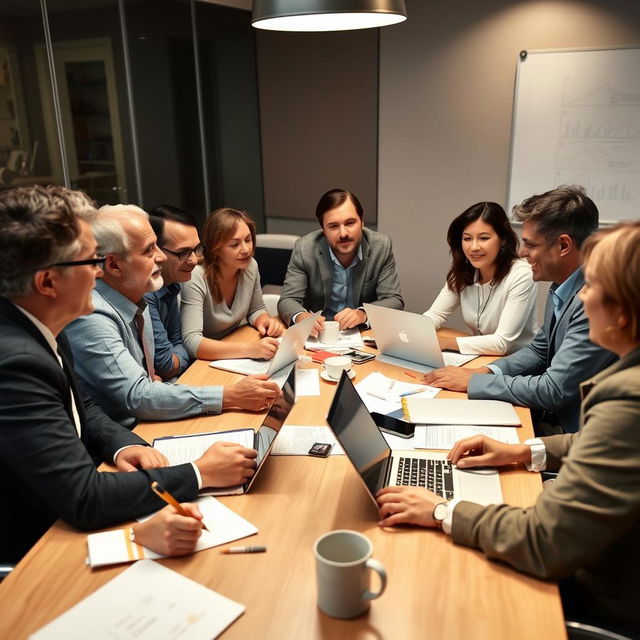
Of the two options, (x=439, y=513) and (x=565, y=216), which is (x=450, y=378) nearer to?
(x=565, y=216)

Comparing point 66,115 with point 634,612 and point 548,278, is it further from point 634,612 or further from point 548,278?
point 634,612

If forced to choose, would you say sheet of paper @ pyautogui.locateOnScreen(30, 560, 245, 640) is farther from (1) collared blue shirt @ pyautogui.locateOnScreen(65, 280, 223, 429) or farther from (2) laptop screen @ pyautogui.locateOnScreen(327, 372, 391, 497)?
(1) collared blue shirt @ pyautogui.locateOnScreen(65, 280, 223, 429)

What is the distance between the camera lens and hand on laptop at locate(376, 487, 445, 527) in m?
1.29

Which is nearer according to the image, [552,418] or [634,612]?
[634,612]

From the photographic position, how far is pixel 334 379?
214cm

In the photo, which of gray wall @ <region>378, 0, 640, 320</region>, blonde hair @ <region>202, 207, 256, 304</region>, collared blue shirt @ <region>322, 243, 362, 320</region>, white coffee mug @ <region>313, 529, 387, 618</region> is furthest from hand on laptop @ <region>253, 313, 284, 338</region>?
gray wall @ <region>378, 0, 640, 320</region>

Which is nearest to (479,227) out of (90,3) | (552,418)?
(552,418)

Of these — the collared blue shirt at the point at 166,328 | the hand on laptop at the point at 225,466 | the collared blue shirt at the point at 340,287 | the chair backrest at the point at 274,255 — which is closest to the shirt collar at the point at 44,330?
the hand on laptop at the point at 225,466

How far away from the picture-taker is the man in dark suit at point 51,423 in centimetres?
125

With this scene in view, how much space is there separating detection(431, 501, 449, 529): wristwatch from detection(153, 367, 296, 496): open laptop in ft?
1.38

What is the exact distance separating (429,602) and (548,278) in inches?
53.9

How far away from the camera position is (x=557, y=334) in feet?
6.86

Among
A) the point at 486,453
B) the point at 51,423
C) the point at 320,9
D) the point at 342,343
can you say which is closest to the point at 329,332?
the point at 342,343

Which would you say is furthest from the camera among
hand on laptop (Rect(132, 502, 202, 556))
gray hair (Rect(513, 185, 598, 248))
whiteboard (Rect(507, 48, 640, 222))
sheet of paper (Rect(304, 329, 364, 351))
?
whiteboard (Rect(507, 48, 640, 222))
